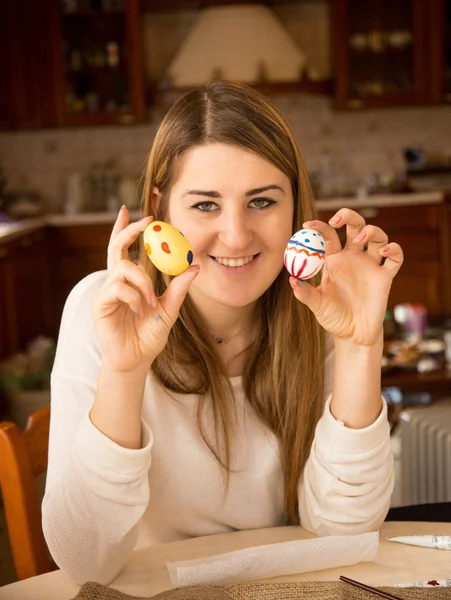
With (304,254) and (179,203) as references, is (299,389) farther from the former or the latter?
(179,203)

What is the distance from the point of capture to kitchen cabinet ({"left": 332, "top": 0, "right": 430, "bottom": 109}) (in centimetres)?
559

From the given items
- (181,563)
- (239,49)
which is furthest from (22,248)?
(181,563)

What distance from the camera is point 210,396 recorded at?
152 centimetres

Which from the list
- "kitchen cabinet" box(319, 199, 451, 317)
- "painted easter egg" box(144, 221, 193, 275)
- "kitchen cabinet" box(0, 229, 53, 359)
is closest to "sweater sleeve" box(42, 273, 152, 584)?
"painted easter egg" box(144, 221, 193, 275)

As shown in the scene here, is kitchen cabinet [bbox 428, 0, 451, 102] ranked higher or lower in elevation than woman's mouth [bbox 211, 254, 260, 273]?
higher

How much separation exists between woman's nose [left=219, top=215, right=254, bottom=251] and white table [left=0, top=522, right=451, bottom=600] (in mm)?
446

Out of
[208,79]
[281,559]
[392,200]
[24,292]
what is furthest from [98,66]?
[281,559]

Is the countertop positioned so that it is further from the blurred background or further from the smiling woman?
the smiling woman

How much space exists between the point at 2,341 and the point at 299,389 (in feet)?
10.2

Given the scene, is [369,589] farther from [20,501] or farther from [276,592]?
[20,501]

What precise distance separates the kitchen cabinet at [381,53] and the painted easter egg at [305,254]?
4.44 metres

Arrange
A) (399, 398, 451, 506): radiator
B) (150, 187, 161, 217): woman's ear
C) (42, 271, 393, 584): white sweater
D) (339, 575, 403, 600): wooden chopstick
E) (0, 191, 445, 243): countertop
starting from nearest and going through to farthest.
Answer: (339, 575, 403, 600): wooden chopstick
(42, 271, 393, 584): white sweater
(150, 187, 161, 217): woman's ear
(399, 398, 451, 506): radiator
(0, 191, 445, 243): countertop

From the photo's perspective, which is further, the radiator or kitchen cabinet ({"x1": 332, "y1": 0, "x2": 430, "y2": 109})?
kitchen cabinet ({"x1": 332, "y1": 0, "x2": 430, "y2": 109})

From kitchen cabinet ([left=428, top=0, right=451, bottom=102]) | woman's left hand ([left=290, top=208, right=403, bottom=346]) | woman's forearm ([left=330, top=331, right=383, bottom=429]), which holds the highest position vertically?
kitchen cabinet ([left=428, top=0, right=451, bottom=102])
